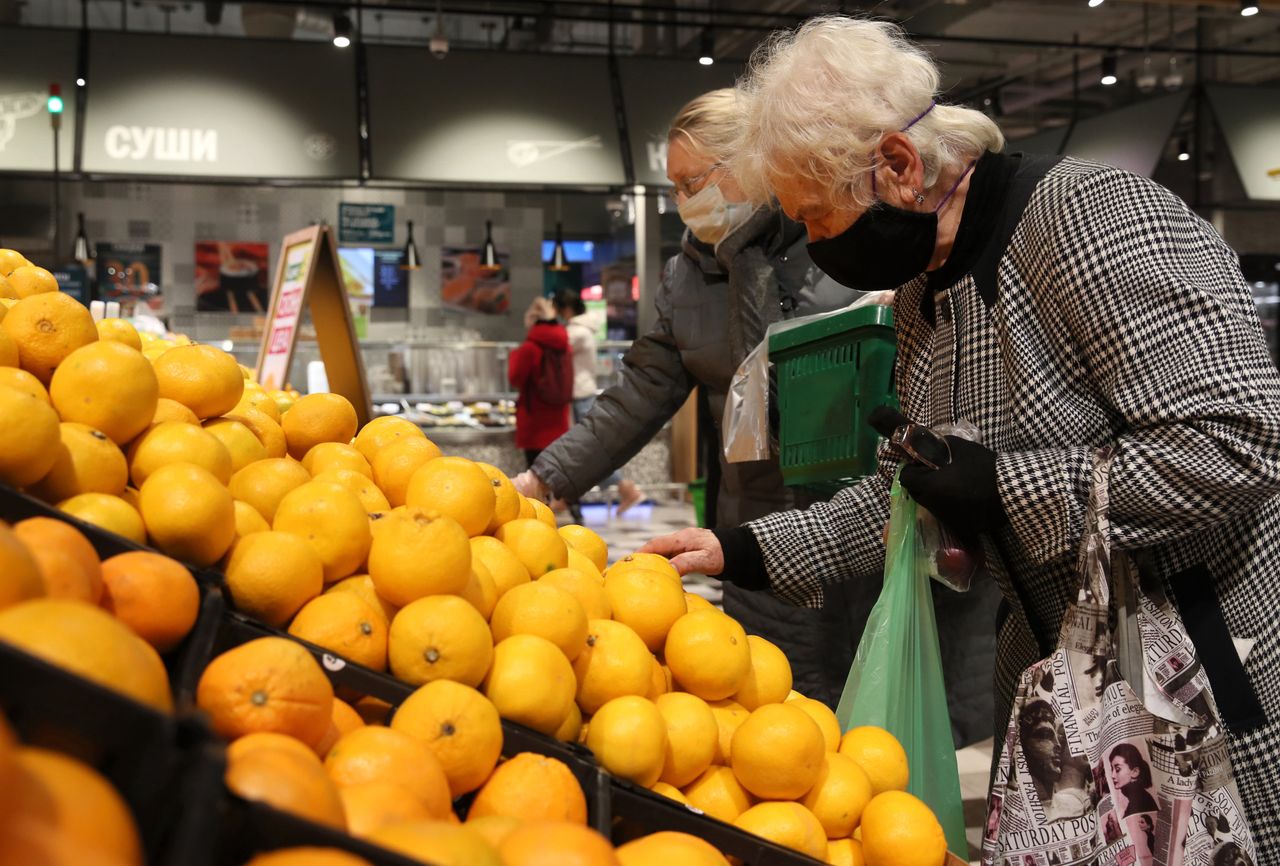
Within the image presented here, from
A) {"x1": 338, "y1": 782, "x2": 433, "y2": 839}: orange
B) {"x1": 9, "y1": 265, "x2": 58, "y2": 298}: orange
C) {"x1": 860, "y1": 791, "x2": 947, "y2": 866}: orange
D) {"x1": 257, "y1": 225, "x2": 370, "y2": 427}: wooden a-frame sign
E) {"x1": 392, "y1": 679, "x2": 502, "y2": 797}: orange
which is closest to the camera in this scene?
{"x1": 338, "y1": 782, "x2": 433, "y2": 839}: orange

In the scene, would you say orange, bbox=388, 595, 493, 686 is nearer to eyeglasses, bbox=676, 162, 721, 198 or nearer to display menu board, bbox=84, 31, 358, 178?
eyeglasses, bbox=676, 162, 721, 198

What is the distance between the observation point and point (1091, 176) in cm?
160

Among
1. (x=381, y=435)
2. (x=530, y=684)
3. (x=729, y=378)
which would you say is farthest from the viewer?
(x=729, y=378)

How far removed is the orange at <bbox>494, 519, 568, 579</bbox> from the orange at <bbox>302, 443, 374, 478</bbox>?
0.75 ft

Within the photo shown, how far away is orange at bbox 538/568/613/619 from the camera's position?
1.41m

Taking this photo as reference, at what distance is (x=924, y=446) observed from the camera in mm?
1663

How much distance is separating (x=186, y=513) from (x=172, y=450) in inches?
6.9

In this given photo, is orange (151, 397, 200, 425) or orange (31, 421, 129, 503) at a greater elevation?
orange (151, 397, 200, 425)

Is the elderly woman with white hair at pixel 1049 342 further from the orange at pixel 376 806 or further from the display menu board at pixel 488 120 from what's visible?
the display menu board at pixel 488 120

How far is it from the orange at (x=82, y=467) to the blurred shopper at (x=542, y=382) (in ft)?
23.0

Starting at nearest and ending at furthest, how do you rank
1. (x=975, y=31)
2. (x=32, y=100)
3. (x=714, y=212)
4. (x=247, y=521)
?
(x=247, y=521) < (x=714, y=212) < (x=32, y=100) < (x=975, y=31)

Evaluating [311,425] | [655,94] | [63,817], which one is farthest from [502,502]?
[655,94]

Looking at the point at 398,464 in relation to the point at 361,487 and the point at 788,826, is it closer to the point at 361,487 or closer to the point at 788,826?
the point at 361,487

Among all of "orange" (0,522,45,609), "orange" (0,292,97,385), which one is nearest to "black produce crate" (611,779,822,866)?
"orange" (0,522,45,609)
